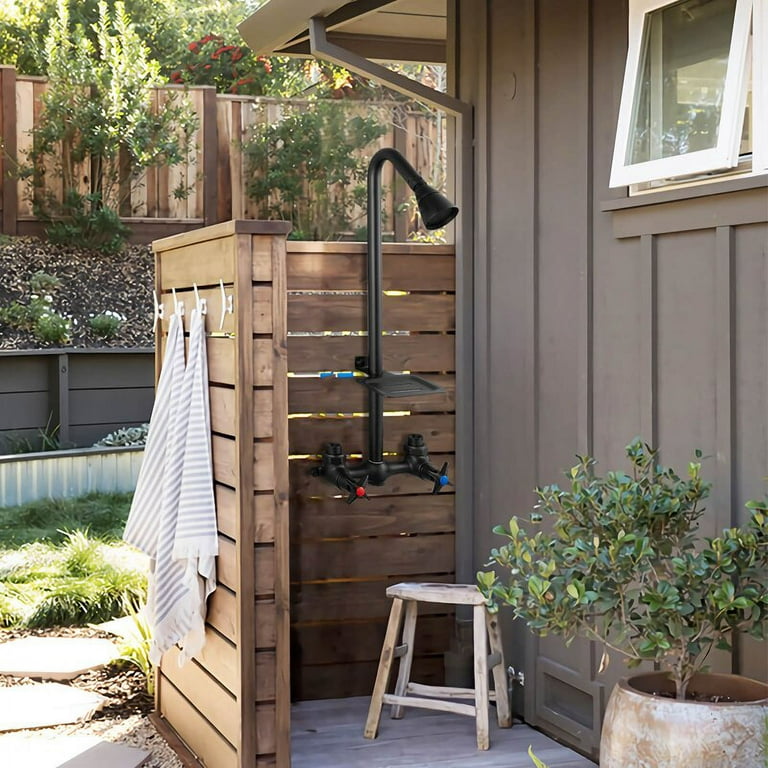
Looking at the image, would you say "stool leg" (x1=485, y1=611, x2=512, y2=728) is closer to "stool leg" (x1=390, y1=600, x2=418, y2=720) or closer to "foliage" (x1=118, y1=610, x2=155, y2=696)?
"stool leg" (x1=390, y1=600, x2=418, y2=720)

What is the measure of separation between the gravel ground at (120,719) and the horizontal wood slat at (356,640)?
0.61 m

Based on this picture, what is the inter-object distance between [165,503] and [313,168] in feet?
19.7

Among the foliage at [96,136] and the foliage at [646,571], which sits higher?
the foliage at [96,136]

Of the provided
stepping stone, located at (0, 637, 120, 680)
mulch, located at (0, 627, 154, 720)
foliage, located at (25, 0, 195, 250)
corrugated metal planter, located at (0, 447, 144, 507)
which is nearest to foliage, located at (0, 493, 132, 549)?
corrugated metal planter, located at (0, 447, 144, 507)

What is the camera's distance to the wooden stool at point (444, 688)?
355cm

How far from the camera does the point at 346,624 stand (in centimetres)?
413

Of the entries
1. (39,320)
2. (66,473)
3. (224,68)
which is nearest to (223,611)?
(66,473)

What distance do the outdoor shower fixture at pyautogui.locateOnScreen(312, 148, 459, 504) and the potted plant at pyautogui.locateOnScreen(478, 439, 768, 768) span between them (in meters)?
1.17

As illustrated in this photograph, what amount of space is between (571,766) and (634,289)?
4.69 ft

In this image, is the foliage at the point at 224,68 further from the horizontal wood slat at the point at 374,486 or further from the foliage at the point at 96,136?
the horizontal wood slat at the point at 374,486

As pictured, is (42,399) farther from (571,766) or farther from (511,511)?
(571,766)

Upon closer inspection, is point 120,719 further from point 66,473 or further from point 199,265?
point 66,473

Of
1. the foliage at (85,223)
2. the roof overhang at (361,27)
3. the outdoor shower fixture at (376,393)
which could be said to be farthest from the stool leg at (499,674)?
the foliage at (85,223)

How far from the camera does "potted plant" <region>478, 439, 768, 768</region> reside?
243 centimetres
